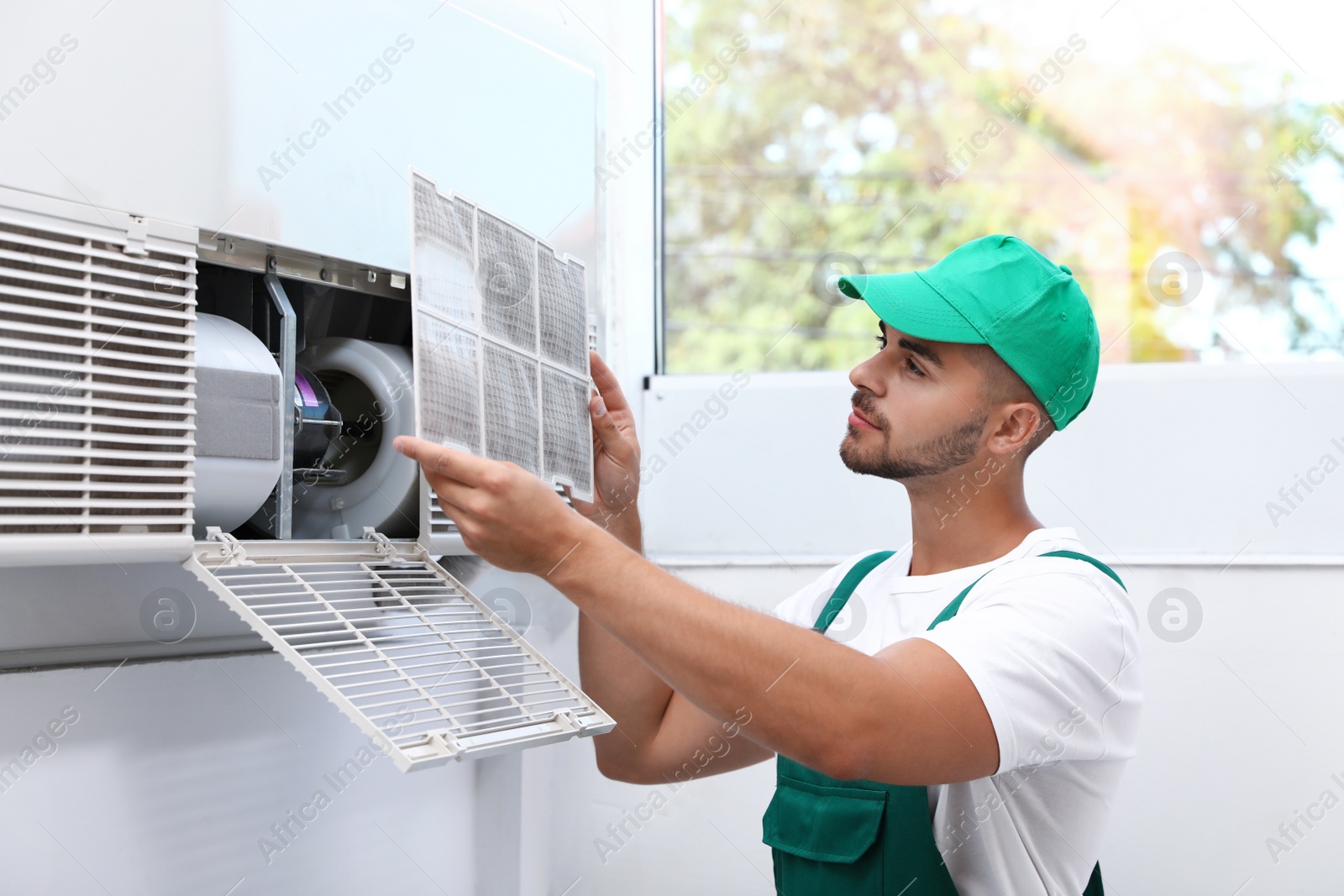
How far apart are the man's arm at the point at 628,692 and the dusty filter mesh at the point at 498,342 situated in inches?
3.3

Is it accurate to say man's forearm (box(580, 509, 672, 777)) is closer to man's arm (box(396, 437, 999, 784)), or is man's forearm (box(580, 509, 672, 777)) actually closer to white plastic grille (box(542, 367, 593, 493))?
white plastic grille (box(542, 367, 593, 493))

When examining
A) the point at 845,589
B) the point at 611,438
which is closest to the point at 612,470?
the point at 611,438

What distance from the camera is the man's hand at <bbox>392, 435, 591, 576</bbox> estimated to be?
94cm

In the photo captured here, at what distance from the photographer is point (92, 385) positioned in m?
0.89

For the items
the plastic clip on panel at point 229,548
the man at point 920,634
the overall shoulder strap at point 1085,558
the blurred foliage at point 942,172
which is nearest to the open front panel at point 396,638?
the plastic clip on panel at point 229,548

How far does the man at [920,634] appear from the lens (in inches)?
36.3

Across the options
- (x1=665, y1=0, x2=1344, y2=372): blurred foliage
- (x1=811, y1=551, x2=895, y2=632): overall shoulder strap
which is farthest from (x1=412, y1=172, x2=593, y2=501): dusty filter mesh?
(x1=665, y1=0, x2=1344, y2=372): blurred foliage

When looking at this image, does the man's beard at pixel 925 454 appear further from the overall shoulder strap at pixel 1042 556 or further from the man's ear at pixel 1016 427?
the overall shoulder strap at pixel 1042 556

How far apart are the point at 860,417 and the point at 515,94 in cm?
62

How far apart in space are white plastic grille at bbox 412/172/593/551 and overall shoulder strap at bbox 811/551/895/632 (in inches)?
12.7

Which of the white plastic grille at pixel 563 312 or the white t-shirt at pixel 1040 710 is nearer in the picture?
the white t-shirt at pixel 1040 710

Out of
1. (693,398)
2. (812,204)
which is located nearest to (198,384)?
(693,398)

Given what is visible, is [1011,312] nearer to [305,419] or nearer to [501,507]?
[501,507]

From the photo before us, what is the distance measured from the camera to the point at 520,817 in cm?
154
